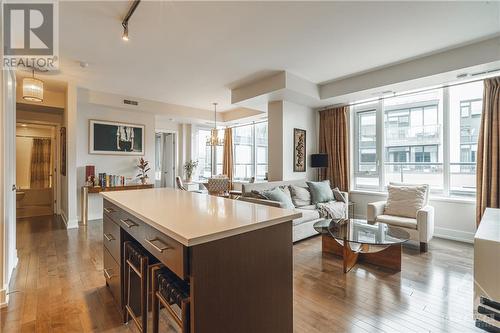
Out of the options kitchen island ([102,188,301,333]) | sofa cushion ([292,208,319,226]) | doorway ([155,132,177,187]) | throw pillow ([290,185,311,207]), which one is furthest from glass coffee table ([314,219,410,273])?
doorway ([155,132,177,187])

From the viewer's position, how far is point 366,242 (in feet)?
8.11

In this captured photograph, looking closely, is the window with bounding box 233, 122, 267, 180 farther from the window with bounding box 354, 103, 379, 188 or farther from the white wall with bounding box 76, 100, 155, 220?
the window with bounding box 354, 103, 379, 188

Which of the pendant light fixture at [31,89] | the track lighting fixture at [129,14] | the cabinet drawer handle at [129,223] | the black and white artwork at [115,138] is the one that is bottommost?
the cabinet drawer handle at [129,223]

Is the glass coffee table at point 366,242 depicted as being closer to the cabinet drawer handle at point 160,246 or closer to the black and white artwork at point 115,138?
the cabinet drawer handle at point 160,246

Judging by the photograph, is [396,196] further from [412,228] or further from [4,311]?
[4,311]

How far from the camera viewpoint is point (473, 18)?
2.62 m

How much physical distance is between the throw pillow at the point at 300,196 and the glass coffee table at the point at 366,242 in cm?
115

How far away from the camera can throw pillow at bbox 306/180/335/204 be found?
4.52m

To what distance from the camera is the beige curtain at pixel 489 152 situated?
340cm

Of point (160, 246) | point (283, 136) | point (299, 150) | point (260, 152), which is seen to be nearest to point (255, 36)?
point (283, 136)

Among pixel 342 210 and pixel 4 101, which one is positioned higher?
pixel 4 101

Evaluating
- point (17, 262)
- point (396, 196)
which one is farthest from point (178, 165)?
point (396, 196)

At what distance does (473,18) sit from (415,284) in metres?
2.97

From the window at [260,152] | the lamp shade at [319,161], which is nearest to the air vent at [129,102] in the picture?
the window at [260,152]
